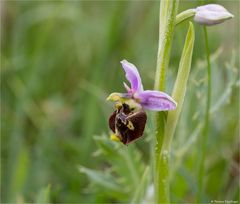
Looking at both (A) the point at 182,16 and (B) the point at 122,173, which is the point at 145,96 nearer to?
(A) the point at 182,16

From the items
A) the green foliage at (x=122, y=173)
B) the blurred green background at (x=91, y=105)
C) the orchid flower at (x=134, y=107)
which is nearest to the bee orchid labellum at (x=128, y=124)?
the orchid flower at (x=134, y=107)

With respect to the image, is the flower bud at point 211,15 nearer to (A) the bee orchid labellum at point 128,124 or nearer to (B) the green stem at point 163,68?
(B) the green stem at point 163,68

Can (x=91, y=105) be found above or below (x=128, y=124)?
below

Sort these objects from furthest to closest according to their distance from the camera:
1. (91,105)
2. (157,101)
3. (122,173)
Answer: (91,105), (122,173), (157,101)

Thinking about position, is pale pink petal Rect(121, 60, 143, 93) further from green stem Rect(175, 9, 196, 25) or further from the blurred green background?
the blurred green background

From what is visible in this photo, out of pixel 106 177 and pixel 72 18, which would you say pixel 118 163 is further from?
pixel 72 18

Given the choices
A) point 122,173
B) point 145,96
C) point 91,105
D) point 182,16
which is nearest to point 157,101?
point 145,96

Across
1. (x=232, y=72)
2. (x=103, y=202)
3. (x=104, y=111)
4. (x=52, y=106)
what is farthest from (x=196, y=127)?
(x=52, y=106)
